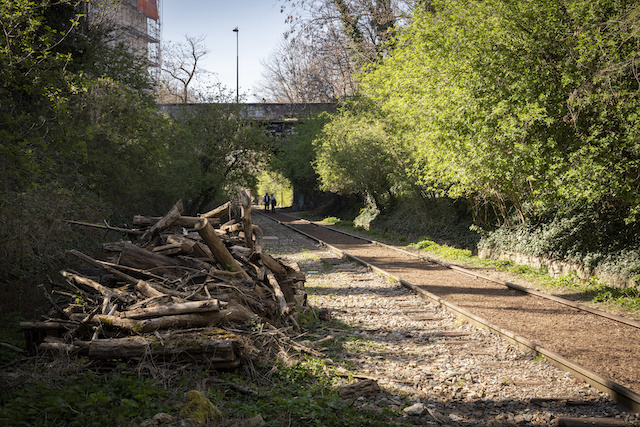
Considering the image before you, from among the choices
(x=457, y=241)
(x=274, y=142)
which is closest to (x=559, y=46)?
(x=457, y=241)

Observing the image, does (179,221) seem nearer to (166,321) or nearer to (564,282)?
(166,321)

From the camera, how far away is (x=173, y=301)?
6.74 m

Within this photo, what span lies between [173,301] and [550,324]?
635 cm

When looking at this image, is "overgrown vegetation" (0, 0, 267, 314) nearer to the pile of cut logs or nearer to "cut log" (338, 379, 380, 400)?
the pile of cut logs

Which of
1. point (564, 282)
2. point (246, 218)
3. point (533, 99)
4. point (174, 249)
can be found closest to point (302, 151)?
point (533, 99)

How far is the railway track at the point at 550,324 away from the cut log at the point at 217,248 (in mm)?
4234

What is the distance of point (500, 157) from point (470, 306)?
4391 mm

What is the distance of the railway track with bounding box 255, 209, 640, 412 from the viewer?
614 centimetres

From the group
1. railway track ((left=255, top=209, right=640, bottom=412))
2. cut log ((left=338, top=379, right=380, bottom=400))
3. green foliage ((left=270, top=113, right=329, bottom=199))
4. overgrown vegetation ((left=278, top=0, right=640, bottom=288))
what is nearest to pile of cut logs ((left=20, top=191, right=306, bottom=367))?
cut log ((left=338, top=379, right=380, bottom=400))

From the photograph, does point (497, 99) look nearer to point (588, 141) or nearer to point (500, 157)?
point (500, 157)

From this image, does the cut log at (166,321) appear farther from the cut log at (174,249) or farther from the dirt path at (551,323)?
the dirt path at (551,323)

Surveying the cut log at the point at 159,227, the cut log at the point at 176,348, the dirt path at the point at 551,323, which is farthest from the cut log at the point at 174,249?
the dirt path at the point at 551,323

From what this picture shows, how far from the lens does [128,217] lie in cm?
1902

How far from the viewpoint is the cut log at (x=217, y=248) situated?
8594mm
